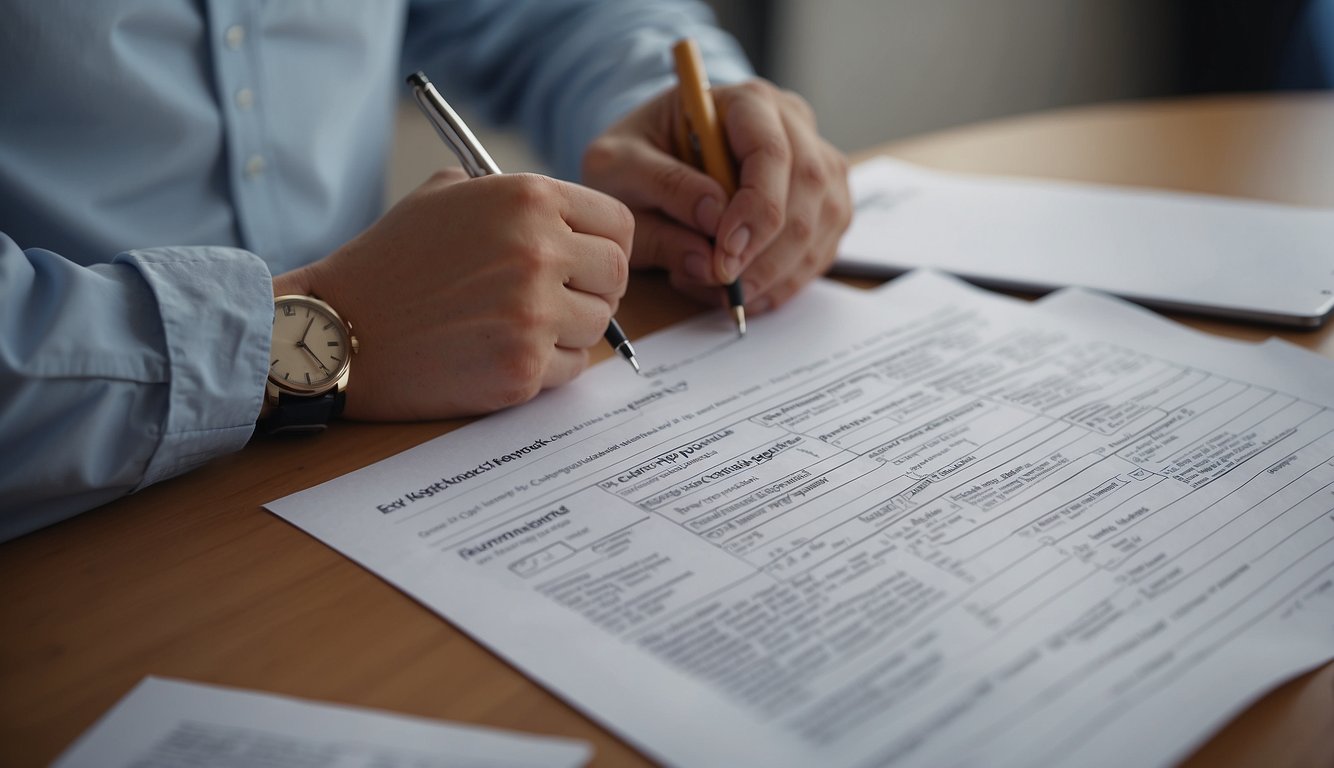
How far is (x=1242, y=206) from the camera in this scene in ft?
3.19

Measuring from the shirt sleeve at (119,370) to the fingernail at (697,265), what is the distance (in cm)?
31

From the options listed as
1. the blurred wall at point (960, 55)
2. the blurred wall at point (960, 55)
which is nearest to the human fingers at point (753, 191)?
the blurred wall at point (960, 55)

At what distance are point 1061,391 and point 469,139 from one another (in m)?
0.42

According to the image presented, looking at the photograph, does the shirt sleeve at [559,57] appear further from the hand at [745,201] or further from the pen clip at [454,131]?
the pen clip at [454,131]

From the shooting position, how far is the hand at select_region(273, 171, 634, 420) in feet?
2.09

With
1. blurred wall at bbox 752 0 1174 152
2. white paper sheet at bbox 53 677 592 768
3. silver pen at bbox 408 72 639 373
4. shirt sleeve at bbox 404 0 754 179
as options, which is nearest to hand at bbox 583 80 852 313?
silver pen at bbox 408 72 639 373

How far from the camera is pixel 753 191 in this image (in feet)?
2.51

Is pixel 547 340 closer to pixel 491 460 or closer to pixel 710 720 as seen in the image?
pixel 491 460

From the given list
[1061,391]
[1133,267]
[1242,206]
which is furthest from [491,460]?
[1242,206]

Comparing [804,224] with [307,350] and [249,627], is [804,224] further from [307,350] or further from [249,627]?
[249,627]

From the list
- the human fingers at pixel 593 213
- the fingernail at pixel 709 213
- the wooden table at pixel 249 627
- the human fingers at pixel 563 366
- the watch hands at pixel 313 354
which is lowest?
the wooden table at pixel 249 627

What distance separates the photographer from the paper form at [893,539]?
1.33 ft

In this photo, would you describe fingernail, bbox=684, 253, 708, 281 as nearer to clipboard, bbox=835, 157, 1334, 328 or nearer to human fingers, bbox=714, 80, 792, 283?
human fingers, bbox=714, 80, 792, 283

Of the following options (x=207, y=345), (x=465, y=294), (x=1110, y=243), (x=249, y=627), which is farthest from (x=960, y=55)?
(x=249, y=627)
